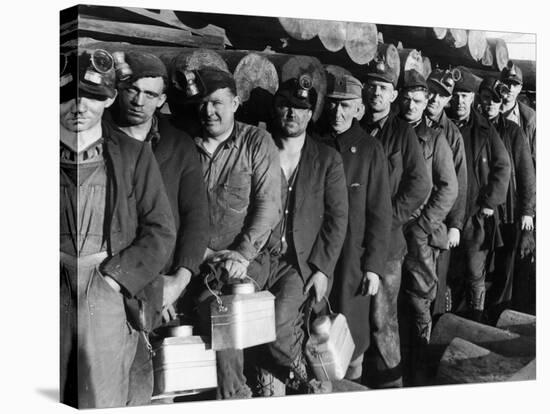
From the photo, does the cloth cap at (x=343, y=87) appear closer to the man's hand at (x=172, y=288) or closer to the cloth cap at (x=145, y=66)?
the cloth cap at (x=145, y=66)

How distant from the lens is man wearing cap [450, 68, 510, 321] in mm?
10906

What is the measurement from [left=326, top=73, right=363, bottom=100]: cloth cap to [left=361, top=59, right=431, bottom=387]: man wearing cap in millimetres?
94

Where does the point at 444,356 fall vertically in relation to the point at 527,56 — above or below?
below

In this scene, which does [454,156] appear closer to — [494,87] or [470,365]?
[494,87]

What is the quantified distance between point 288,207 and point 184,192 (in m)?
0.84

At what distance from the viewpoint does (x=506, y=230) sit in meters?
11.1

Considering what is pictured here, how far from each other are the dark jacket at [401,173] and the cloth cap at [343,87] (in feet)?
1.17

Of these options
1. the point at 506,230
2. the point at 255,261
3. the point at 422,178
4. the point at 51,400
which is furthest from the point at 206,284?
the point at 506,230

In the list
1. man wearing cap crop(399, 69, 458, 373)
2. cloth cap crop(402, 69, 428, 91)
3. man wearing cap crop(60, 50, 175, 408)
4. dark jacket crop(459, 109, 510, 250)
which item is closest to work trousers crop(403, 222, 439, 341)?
man wearing cap crop(399, 69, 458, 373)

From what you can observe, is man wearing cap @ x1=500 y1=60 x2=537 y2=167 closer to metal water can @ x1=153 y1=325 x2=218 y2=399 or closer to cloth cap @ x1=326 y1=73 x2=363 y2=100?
cloth cap @ x1=326 y1=73 x2=363 y2=100

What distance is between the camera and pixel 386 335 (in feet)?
34.4

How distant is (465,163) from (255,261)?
2044 mm

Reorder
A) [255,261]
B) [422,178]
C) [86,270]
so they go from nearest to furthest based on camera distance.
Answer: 1. [86,270]
2. [255,261]
3. [422,178]

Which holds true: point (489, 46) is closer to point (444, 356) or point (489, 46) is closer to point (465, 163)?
point (465, 163)
